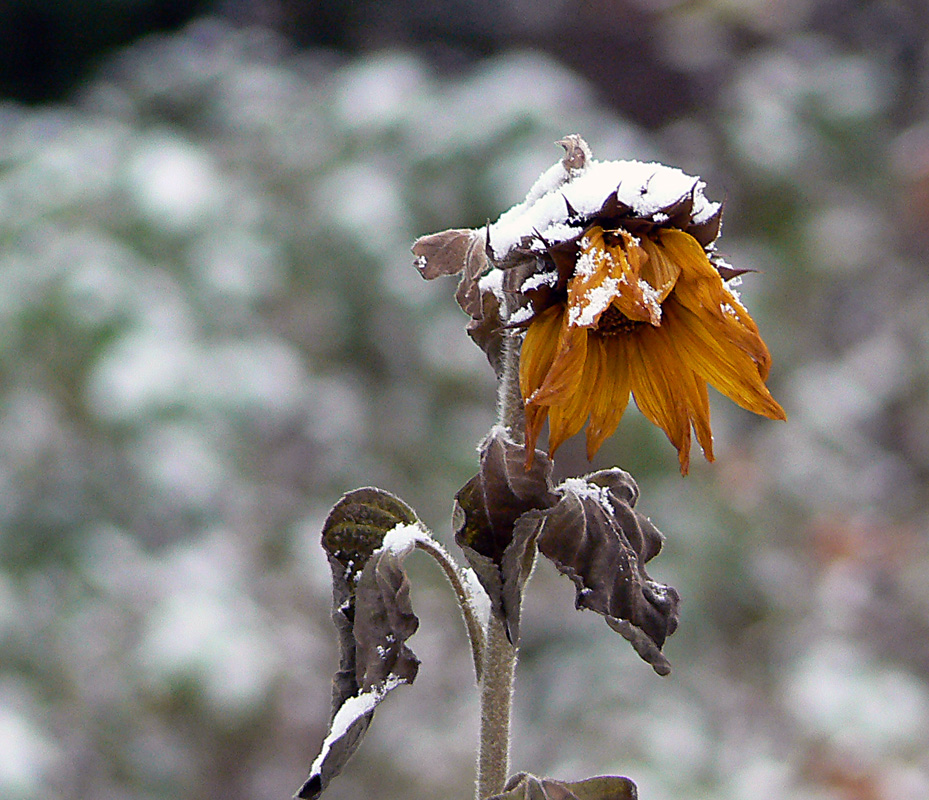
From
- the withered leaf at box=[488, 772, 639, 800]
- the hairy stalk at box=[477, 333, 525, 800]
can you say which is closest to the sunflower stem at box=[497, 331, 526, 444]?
the hairy stalk at box=[477, 333, 525, 800]

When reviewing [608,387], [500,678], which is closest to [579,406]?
[608,387]

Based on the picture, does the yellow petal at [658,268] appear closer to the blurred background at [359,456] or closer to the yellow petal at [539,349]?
the yellow petal at [539,349]

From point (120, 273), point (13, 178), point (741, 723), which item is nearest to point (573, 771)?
point (741, 723)

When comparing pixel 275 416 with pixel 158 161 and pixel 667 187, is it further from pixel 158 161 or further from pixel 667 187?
pixel 667 187

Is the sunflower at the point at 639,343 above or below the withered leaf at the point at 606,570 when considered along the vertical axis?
above

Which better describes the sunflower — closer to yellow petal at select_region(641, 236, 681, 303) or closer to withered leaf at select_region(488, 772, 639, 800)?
yellow petal at select_region(641, 236, 681, 303)

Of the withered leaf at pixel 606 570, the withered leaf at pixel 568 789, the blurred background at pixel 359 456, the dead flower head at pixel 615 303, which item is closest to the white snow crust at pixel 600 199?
the dead flower head at pixel 615 303
